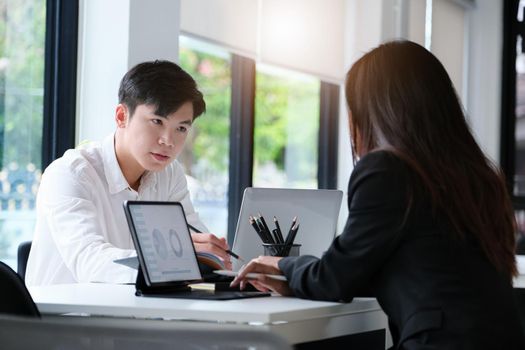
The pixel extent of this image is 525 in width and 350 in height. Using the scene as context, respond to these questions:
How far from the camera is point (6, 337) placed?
114 cm

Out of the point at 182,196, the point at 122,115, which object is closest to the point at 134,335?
the point at 122,115

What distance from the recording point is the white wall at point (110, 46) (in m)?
3.66

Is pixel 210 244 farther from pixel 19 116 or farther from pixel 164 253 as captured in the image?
pixel 19 116

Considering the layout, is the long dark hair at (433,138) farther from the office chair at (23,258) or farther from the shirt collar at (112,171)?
the office chair at (23,258)

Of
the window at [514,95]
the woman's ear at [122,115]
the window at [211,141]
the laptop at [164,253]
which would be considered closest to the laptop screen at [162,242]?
the laptop at [164,253]

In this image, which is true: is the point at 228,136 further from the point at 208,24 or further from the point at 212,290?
the point at 212,290

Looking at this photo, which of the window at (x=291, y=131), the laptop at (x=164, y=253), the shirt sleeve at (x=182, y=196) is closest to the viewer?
the laptop at (x=164, y=253)

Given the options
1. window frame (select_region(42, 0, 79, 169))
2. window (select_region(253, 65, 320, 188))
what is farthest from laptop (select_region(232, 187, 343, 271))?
window (select_region(253, 65, 320, 188))

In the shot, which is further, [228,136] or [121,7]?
[228,136]

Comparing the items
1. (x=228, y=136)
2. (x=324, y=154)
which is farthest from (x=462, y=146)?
(x=324, y=154)

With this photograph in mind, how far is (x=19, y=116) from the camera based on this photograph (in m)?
3.60

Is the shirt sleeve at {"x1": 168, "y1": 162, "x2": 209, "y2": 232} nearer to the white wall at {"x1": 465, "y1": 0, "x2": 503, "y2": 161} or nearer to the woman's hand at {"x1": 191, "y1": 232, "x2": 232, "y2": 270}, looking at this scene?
the woman's hand at {"x1": 191, "y1": 232, "x2": 232, "y2": 270}

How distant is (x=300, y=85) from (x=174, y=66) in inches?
140

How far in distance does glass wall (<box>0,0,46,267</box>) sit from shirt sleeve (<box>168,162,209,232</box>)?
854 mm
